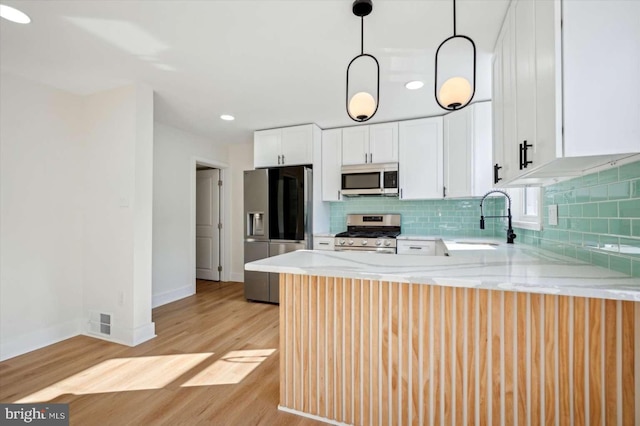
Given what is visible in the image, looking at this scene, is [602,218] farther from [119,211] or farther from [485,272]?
[119,211]

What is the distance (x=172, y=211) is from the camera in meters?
4.09

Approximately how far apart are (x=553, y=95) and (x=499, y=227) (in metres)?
2.67

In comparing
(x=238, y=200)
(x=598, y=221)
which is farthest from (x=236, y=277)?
(x=598, y=221)

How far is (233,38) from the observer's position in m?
2.03

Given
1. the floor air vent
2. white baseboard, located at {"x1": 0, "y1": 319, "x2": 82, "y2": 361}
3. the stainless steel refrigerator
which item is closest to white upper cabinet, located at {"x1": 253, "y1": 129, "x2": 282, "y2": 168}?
the stainless steel refrigerator

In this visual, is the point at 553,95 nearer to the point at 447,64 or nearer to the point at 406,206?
the point at 447,64

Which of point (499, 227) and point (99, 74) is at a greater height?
point (99, 74)

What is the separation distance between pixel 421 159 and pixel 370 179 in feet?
2.17

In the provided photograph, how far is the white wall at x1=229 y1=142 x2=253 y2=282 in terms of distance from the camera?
500 centimetres

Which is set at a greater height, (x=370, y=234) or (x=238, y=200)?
(x=238, y=200)

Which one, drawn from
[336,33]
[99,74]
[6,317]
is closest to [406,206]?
[336,33]

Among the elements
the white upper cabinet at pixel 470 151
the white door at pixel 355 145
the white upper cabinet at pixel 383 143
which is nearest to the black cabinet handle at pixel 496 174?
the white upper cabinet at pixel 470 151

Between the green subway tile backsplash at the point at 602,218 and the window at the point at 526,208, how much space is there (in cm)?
35

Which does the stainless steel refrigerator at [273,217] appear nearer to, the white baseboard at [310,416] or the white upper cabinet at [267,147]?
the white upper cabinet at [267,147]
